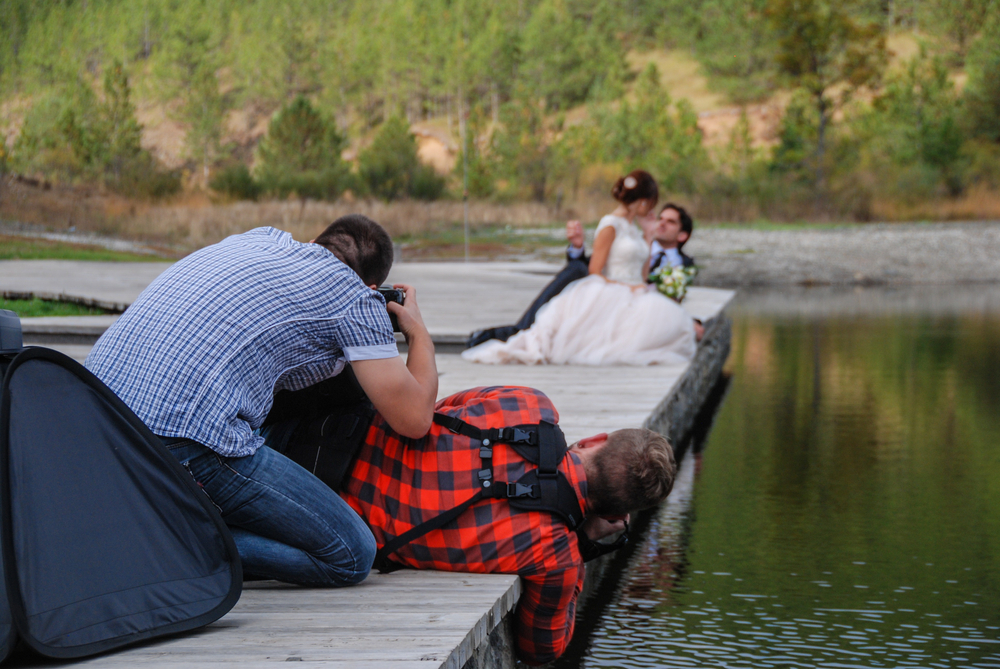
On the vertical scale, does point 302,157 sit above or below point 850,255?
above

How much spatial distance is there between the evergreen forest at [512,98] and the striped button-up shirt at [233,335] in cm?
1968

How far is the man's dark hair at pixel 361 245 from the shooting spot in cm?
242

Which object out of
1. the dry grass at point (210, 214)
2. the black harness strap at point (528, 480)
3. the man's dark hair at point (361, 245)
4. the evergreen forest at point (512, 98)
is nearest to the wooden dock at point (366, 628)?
the black harness strap at point (528, 480)

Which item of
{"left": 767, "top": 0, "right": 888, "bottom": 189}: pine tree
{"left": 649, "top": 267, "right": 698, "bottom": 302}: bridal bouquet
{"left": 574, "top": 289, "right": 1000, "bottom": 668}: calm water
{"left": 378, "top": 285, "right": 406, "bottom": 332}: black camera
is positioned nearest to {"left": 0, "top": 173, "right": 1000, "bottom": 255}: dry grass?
{"left": 767, "top": 0, "right": 888, "bottom": 189}: pine tree

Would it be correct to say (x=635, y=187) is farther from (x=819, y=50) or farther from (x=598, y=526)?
(x=819, y=50)

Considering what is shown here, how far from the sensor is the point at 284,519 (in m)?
2.23

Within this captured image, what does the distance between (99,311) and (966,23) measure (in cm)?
5503

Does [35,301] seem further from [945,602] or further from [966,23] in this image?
[966,23]

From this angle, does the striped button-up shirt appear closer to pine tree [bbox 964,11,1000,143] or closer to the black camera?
the black camera

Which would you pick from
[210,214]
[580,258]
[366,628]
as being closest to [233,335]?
[366,628]

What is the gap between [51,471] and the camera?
175 cm

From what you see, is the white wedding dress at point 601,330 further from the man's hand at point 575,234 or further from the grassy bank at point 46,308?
the grassy bank at point 46,308

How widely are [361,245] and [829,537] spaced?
8.49ft

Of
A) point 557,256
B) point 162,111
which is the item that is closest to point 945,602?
point 557,256
